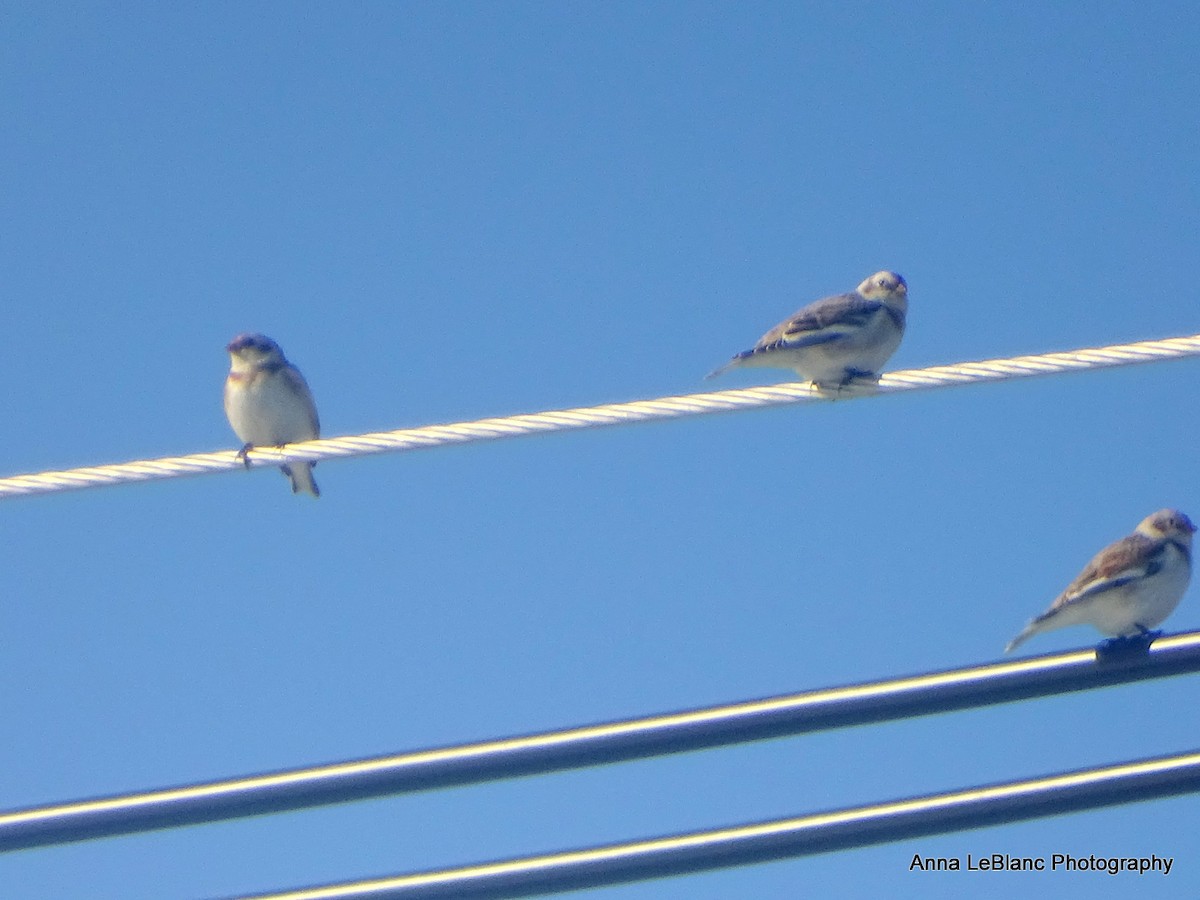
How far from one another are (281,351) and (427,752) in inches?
255

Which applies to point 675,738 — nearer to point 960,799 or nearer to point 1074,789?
point 960,799

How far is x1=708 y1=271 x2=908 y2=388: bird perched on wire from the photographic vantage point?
8062 millimetres

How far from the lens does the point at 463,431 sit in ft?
17.2

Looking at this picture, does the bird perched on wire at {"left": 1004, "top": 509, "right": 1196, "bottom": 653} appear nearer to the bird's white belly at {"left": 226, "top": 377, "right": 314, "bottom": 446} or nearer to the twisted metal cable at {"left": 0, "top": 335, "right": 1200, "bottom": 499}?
the twisted metal cable at {"left": 0, "top": 335, "right": 1200, "bottom": 499}

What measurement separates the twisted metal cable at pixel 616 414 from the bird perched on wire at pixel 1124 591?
234 cm

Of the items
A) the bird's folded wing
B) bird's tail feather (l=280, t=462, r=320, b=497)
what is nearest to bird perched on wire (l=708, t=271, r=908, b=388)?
the bird's folded wing

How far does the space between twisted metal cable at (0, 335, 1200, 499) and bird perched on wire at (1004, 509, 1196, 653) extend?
7.68 ft

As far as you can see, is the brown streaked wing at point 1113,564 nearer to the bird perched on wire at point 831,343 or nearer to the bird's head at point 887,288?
the bird perched on wire at point 831,343

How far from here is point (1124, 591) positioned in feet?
24.2

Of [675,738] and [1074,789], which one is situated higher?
[675,738]

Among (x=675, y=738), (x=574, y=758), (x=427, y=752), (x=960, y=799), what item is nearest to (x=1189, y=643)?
(x=960, y=799)

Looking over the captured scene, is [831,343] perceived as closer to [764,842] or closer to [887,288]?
[887,288]

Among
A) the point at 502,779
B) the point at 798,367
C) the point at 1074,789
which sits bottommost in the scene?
the point at 1074,789

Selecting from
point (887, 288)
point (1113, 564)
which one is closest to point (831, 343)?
point (887, 288)
